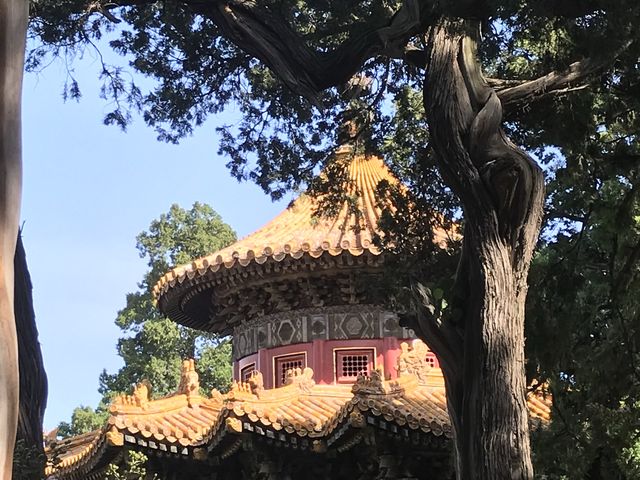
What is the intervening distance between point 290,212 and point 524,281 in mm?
7497

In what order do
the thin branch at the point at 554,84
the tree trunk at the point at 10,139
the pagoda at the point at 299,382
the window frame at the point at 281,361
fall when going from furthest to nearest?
the window frame at the point at 281,361 → the pagoda at the point at 299,382 → the thin branch at the point at 554,84 → the tree trunk at the point at 10,139

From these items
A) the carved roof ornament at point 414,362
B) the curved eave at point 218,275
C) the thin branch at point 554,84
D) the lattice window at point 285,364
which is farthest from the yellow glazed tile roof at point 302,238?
the thin branch at point 554,84

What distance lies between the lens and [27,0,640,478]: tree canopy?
212 inches

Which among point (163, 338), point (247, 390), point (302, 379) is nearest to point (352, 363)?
point (302, 379)

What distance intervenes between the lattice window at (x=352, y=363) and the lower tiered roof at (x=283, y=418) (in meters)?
0.19

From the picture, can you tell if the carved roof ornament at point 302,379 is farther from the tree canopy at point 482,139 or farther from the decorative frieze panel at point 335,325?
the tree canopy at point 482,139

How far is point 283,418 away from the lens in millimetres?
9852

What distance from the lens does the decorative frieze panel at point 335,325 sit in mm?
11422

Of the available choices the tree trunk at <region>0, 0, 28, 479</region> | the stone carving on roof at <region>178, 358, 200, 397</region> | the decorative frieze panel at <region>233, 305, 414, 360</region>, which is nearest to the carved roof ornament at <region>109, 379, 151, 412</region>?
the stone carving on roof at <region>178, 358, 200, 397</region>

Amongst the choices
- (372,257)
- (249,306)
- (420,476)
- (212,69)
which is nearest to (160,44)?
(212,69)

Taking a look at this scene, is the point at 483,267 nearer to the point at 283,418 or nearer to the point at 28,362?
the point at 28,362

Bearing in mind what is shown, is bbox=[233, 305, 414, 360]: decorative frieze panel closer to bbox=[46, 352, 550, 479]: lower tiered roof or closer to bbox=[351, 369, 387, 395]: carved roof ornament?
bbox=[46, 352, 550, 479]: lower tiered roof

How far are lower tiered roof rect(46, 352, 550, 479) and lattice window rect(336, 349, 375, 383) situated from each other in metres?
0.19

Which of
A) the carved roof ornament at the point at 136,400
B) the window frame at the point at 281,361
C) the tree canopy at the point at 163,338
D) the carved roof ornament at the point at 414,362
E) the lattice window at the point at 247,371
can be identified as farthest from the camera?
the tree canopy at the point at 163,338
